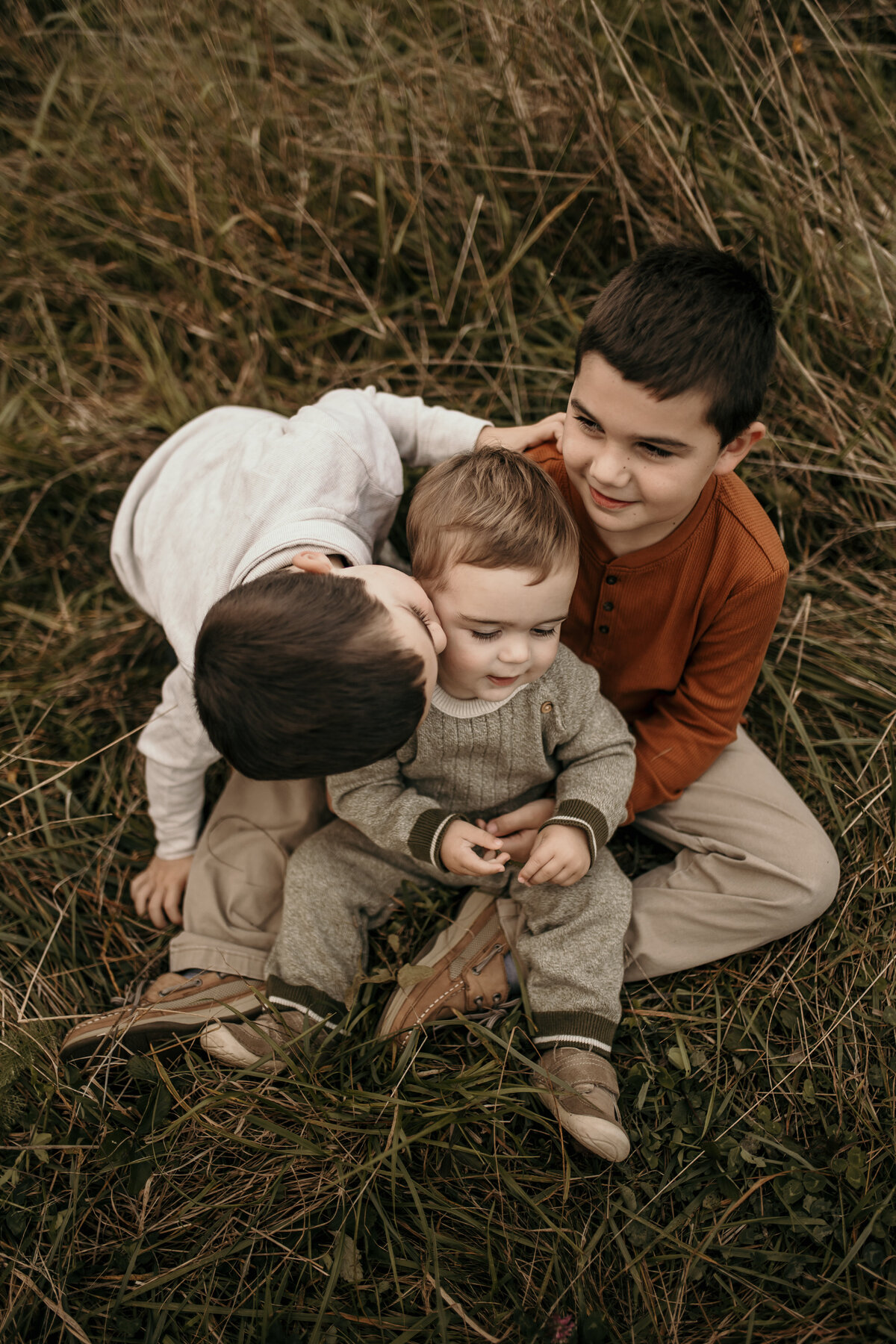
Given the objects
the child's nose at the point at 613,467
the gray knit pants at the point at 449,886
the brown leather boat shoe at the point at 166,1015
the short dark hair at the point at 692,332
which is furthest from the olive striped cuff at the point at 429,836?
the short dark hair at the point at 692,332

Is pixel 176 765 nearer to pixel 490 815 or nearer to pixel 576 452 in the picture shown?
pixel 490 815

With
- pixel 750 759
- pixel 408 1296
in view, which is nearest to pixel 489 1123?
pixel 408 1296

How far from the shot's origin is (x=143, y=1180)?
6.40 ft

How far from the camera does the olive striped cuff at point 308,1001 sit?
215 cm

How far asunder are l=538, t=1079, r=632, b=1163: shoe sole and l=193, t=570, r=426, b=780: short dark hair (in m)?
0.97

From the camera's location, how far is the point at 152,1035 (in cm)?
213

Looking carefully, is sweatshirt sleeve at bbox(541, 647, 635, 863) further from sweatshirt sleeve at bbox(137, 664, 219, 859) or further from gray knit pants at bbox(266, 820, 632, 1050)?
sweatshirt sleeve at bbox(137, 664, 219, 859)

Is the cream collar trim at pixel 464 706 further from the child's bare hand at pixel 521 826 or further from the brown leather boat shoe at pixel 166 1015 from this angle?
the brown leather boat shoe at pixel 166 1015

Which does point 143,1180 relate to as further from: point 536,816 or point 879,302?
point 879,302

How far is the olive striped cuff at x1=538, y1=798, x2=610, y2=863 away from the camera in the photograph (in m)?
2.01

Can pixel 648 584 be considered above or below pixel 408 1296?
above

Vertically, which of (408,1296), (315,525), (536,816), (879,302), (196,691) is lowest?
(408,1296)

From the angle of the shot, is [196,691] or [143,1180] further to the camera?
[143,1180]

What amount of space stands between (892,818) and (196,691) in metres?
1.85
